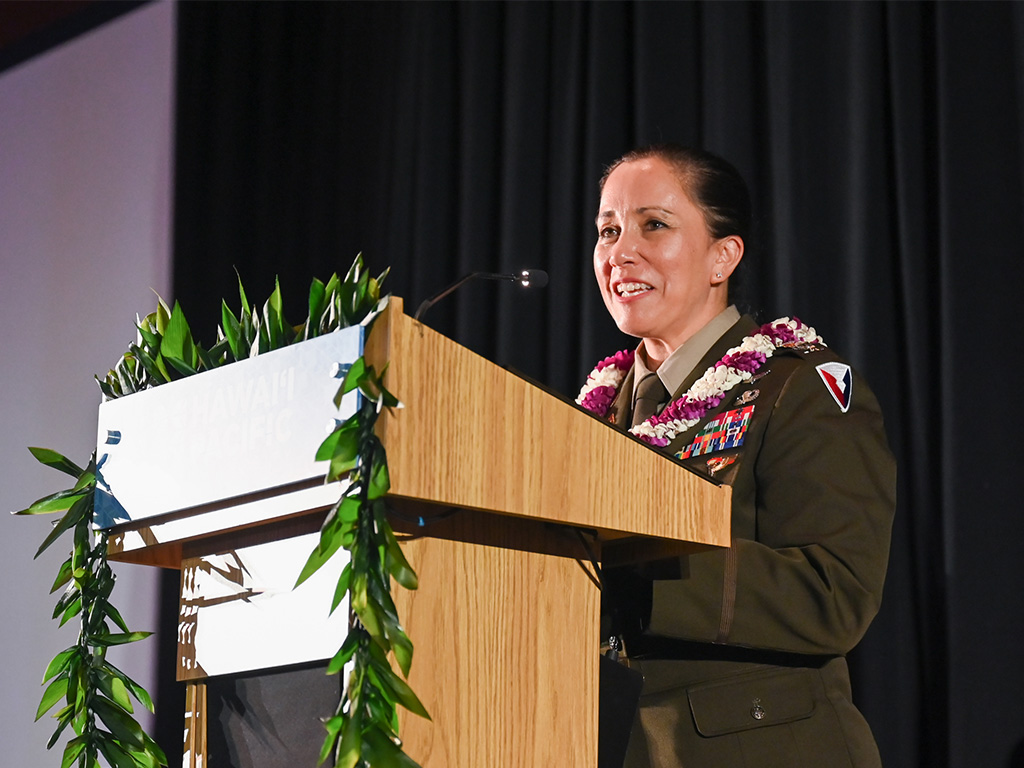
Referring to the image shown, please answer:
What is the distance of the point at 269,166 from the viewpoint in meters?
3.62

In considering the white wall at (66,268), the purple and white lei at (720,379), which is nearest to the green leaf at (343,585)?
the purple and white lei at (720,379)

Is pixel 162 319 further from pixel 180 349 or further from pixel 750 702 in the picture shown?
pixel 750 702

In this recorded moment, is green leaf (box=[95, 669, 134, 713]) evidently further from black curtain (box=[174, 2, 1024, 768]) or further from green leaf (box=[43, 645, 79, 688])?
black curtain (box=[174, 2, 1024, 768])

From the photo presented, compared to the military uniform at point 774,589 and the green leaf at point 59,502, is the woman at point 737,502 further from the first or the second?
the green leaf at point 59,502

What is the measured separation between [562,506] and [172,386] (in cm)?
38

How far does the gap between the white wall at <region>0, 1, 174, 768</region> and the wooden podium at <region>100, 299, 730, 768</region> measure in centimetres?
235

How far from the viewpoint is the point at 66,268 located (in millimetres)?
3631

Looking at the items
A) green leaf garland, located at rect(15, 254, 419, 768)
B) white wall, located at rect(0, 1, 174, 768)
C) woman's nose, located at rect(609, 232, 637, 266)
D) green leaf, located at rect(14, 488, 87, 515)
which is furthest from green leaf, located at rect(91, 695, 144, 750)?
white wall, located at rect(0, 1, 174, 768)

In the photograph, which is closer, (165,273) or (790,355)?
(790,355)

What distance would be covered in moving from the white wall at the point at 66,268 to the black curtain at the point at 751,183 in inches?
5.1

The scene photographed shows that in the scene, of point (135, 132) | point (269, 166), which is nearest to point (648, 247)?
point (269, 166)

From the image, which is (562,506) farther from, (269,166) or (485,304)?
(269,166)

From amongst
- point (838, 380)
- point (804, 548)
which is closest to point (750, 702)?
point (804, 548)

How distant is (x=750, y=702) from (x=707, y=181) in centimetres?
90
